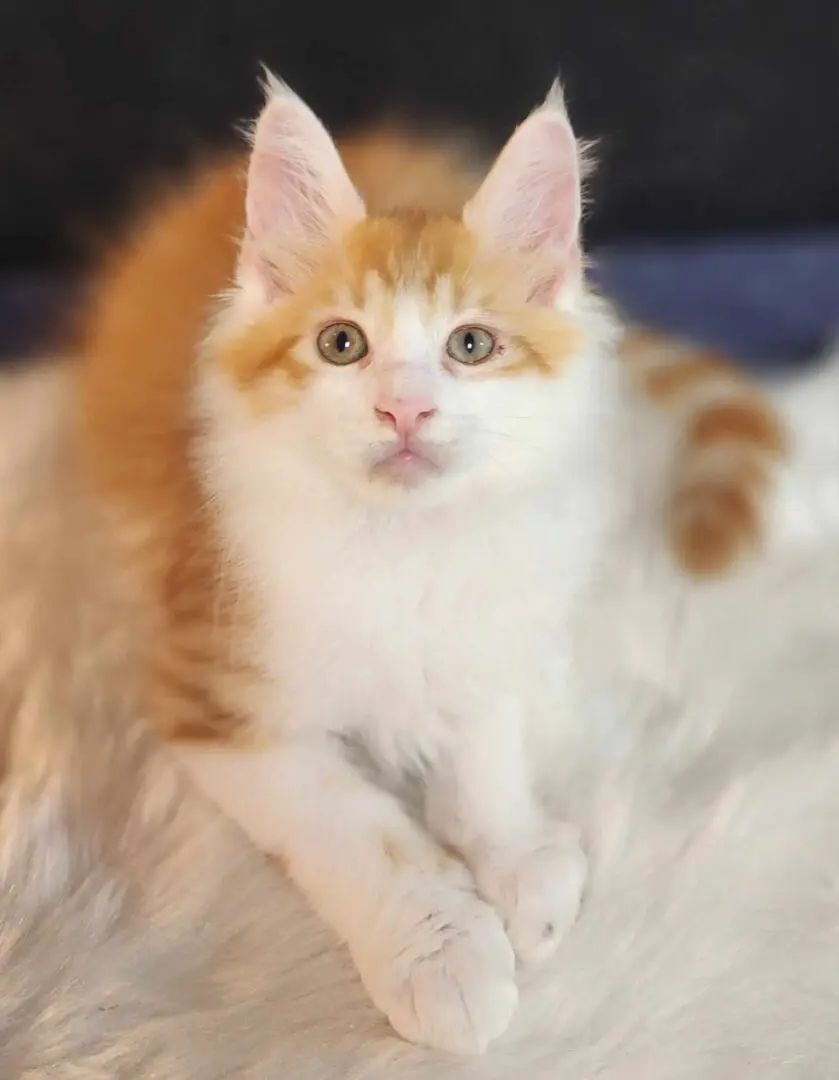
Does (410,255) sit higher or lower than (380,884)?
higher

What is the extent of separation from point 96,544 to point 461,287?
59 cm

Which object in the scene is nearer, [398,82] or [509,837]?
[509,837]

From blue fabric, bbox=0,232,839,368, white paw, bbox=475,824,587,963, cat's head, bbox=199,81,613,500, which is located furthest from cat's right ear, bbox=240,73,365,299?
blue fabric, bbox=0,232,839,368

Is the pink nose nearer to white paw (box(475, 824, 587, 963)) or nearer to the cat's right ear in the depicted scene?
the cat's right ear

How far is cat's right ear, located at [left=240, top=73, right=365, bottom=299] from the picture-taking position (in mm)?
932

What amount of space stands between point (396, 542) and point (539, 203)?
1.02 feet

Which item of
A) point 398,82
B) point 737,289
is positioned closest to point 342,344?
point 398,82

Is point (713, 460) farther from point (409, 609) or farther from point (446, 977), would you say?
point (446, 977)

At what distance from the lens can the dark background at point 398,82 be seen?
5.07 ft

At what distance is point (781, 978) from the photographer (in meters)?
0.92

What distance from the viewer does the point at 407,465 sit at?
87 cm

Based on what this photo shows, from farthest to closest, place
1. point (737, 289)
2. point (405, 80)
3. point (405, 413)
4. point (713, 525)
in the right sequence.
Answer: point (737, 289) < point (405, 80) < point (713, 525) < point (405, 413)

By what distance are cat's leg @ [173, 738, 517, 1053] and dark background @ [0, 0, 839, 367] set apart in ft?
3.05

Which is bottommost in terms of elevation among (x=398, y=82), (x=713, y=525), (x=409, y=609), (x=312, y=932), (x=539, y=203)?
(x=312, y=932)
